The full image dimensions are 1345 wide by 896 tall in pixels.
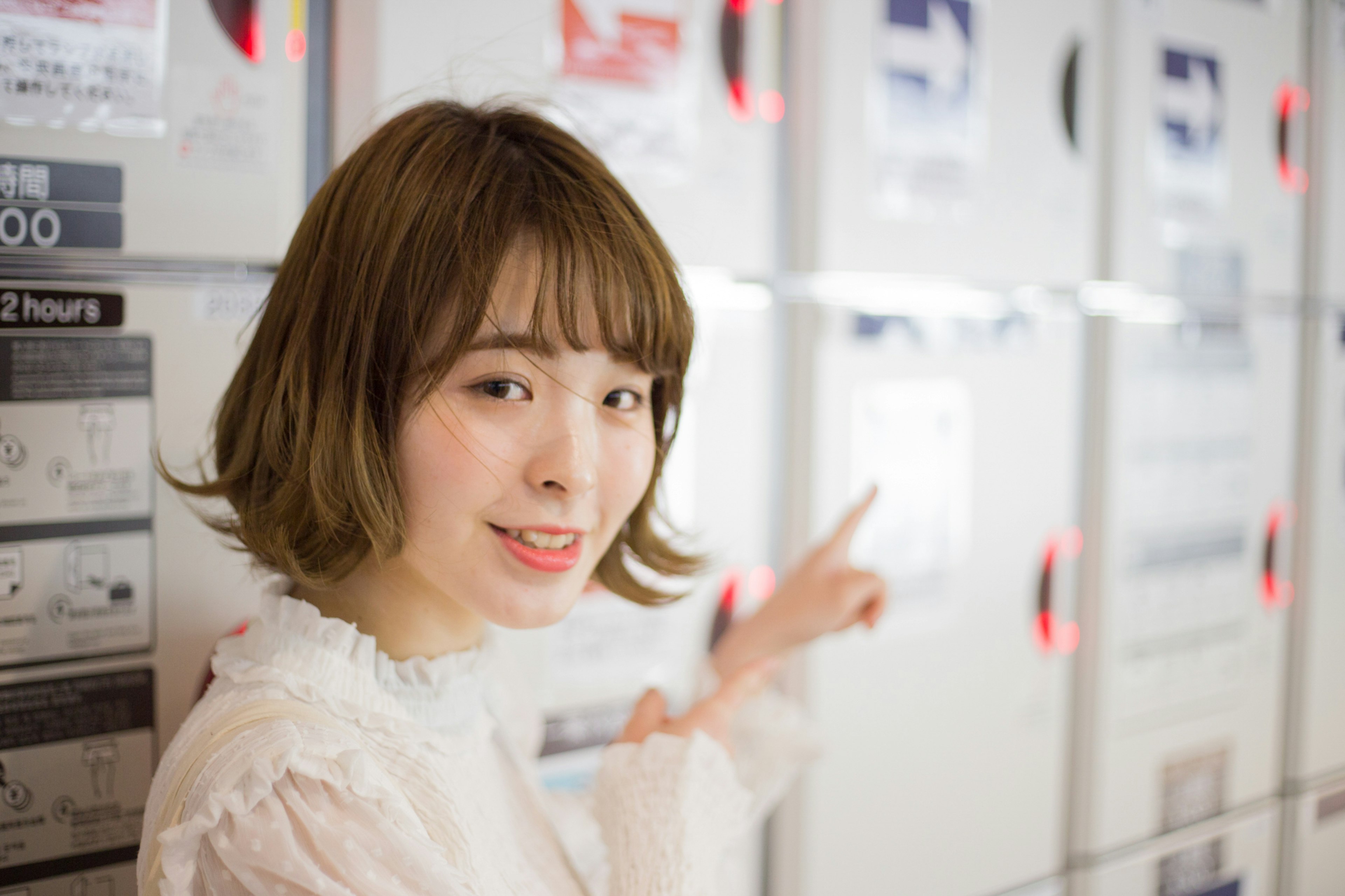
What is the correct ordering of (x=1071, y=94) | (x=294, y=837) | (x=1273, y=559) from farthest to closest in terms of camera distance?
(x=1273, y=559)
(x=1071, y=94)
(x=294, y=837)

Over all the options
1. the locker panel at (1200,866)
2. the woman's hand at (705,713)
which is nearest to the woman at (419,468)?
the woman's hand at (705,713)

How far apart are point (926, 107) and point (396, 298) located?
3.67 ft

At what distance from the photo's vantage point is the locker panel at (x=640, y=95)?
4.08 ft

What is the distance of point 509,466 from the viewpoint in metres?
0.90

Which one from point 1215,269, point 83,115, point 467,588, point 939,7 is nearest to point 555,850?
point 467,588

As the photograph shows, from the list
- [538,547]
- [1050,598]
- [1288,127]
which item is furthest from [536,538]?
[1288,127]

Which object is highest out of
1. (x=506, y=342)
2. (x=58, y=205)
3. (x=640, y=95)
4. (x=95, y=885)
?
(x=640, y=95)

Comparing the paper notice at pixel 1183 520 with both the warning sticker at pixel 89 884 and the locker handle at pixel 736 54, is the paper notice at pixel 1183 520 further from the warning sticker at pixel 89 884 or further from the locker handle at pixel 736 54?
the warning sticker at pixel 89 884

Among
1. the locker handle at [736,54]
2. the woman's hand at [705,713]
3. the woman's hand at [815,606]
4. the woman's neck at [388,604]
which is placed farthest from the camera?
the locker handle at [736,54]

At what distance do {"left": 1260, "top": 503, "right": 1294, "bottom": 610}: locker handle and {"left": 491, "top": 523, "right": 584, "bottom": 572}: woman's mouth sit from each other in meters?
1.92

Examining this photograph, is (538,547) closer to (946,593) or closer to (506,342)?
(506,342)

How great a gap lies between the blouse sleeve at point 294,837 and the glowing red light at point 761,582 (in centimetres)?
87

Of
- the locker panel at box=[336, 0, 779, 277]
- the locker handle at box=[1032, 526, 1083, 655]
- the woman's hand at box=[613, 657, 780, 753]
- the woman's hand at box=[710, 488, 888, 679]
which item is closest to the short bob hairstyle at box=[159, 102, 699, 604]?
the locker panel at box=[336, 0, 779, 277]

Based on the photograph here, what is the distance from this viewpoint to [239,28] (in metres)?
1.16
